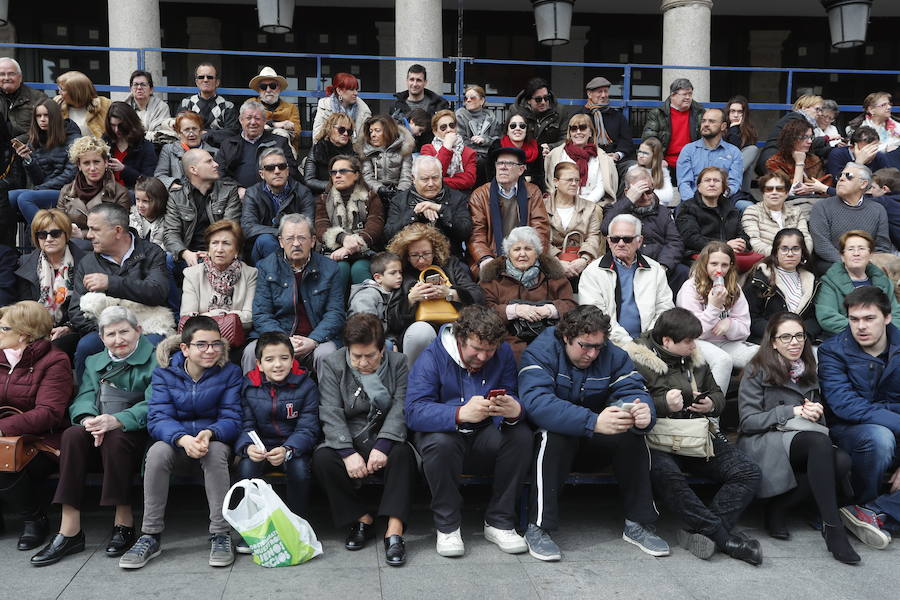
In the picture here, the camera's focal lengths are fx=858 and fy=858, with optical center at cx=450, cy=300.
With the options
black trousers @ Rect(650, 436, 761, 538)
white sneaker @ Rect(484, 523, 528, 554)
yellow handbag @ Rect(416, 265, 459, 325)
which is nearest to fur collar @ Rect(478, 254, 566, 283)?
yellow handbag @ Rect(416, 265, 459, 325)

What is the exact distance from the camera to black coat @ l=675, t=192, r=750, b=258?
752 cm

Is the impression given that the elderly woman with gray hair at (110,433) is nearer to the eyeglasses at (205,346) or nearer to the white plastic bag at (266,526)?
the eyeglasses at (205,346)

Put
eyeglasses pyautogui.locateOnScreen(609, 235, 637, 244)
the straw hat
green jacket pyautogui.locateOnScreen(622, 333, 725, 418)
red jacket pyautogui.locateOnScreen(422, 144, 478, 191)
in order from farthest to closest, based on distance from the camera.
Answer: the straw hat → red jacket pyautogui.locateOnScreen(422, 144, 478, 191) → eyeglasses pyautogui.locateOnScreen(609, 235, 637, 244) → green jacket pyautogui.locateOnScreen(622, 333, 725, 418)

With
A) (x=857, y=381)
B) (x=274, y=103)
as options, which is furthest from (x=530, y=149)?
(x=857, y=381)

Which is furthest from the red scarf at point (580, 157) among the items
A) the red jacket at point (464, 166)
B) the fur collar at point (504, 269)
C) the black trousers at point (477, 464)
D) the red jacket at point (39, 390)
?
the red jacket at point (39, 390)

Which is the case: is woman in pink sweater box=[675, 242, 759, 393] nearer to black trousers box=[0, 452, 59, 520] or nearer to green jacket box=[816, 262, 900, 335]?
green jacket box=[816, 262, 900, 335]

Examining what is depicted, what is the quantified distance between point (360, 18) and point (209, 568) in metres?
12.3

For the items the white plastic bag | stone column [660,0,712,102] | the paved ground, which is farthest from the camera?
stone column [660,0,712,102]

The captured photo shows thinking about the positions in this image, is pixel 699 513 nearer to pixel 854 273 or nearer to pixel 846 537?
pixel 846 537

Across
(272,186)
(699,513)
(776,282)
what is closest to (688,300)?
(776,282)

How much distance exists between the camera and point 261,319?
600 cm

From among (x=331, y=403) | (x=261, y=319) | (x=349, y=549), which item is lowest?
(x=349, y=549)

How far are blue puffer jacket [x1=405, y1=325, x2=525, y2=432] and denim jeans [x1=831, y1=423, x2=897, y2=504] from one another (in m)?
2.10

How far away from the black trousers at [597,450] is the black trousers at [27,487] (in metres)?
2.92
